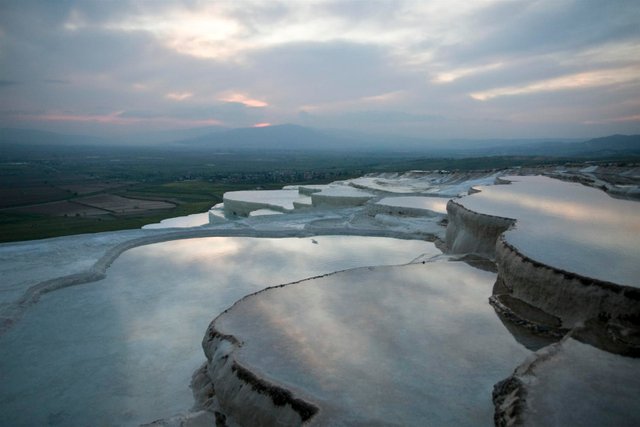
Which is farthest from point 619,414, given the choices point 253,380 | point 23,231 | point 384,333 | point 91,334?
point 23,231

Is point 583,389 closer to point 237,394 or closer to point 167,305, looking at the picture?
point 237,394

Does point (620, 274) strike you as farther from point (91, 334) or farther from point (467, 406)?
point (91, 334)

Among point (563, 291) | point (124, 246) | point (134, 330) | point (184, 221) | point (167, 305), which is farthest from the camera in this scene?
point (184, 221)

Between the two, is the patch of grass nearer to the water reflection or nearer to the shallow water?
the shallow water

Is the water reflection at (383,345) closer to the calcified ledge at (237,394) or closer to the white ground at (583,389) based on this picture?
the calcified ledge at (237,394)

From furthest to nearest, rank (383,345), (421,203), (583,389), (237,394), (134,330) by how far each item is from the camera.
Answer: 1. (421,203)
2. (134,330)
3. (383,345)
4. (237,394)
5. (583,389)

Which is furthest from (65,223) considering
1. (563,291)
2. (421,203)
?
(563,291)
